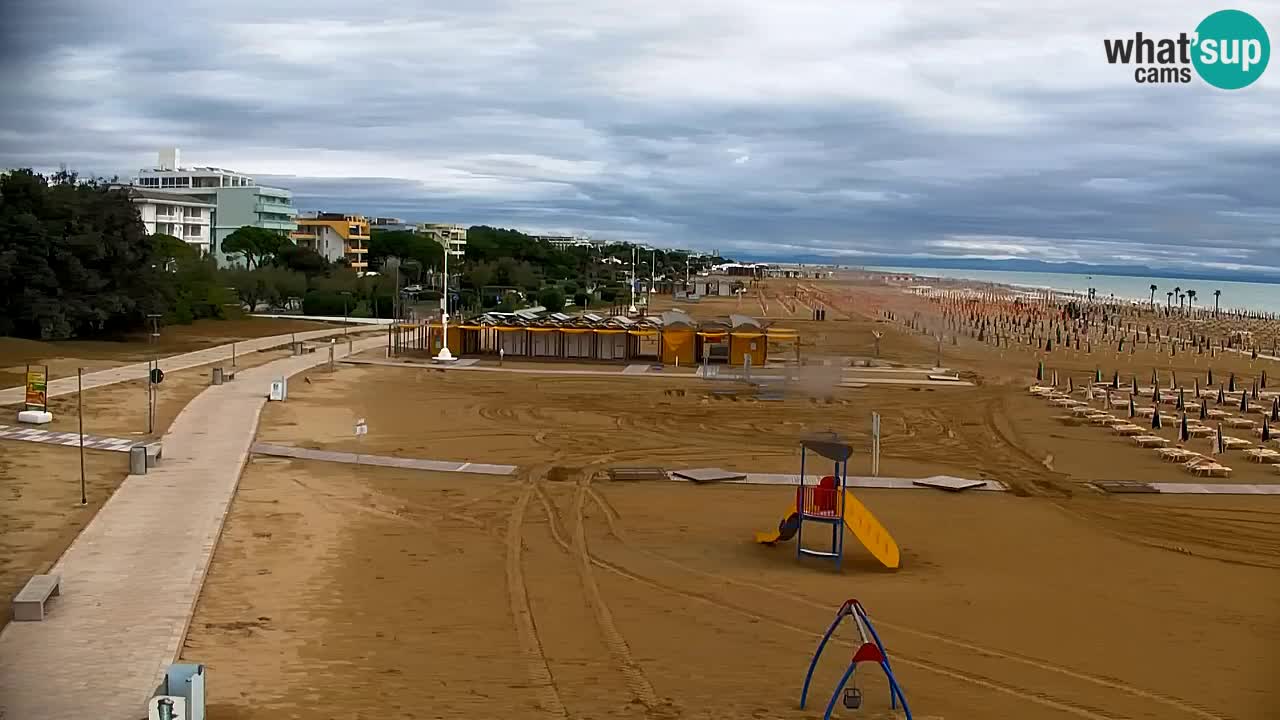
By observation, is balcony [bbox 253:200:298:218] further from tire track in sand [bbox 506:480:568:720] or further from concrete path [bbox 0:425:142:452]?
tire track in sand [bbox 506:480:568:720]

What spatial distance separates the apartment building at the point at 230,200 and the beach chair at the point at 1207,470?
87.0 m

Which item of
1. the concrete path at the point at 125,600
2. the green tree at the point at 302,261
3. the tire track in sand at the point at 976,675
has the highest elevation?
the green tree at the point at 302,261

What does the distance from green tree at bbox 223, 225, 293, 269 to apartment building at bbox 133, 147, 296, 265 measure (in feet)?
10.3

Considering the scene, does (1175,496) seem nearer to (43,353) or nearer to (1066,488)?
(1066,488)

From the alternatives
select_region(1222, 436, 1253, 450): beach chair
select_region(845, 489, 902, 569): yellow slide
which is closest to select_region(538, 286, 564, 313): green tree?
select_region(1222, 436, 1253, 450): beach chair

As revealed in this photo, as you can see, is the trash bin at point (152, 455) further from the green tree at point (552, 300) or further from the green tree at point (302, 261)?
the green tree at point (302, 261)

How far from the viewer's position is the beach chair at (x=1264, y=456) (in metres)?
24.2

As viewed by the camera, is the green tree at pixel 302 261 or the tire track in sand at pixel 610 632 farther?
the green tree at pixel 302 261

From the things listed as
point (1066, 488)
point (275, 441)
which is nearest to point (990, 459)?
point (1066, 488)

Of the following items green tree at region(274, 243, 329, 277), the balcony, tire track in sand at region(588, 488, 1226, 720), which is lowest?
tire track in sand at region(588, 488, 1226, 720)

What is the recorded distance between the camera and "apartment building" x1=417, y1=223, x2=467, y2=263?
12686cm

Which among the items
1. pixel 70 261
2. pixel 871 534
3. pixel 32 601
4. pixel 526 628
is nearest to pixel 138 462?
pixel 32 601

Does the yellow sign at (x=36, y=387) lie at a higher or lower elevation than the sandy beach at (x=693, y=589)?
higher

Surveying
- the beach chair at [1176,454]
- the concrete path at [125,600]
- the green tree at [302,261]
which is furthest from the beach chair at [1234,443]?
the green tree at [302,261]
